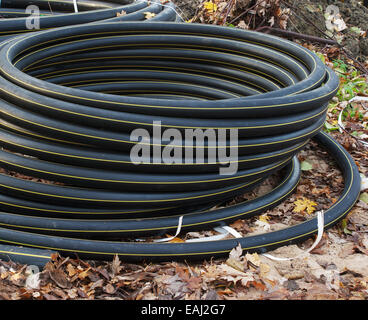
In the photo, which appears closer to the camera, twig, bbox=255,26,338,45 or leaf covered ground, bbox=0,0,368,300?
leaf covered ground, bbox=0,0,368,300

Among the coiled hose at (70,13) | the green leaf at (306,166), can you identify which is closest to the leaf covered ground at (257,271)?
the green leaf at (306,166)

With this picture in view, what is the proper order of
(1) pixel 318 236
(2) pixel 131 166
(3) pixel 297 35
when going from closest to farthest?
1. (2) pixel 131 166
2. (1) pixel 318 236
3. (3) pixel 297 35

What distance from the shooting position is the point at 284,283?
3.01m

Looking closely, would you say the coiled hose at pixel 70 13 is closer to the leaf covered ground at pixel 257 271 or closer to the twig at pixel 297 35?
the twig at pixel 297 35

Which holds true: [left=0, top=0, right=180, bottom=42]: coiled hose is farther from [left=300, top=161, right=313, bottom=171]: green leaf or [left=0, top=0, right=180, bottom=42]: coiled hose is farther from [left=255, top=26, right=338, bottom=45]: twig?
[left=300, top=161, right=313, bottom=171]: green leaf

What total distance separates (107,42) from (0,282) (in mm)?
2830

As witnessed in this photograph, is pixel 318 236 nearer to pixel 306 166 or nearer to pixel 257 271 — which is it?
pixel 257 271

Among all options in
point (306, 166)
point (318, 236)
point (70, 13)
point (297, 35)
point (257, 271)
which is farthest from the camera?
point (297, 35)

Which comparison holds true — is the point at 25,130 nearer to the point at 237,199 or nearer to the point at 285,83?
the point at 237,199

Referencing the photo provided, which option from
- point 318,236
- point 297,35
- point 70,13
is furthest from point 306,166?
point 70,13

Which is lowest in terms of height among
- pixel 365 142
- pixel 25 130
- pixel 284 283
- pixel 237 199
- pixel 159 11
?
pixel 284 283

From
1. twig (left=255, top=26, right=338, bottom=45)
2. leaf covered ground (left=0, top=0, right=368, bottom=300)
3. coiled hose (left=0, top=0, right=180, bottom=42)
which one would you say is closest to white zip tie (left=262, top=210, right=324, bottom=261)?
leaf covered ground (left=0, top=0, right=368, bottom=300)

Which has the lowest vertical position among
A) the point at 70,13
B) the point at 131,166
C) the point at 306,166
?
the point at 306,166
